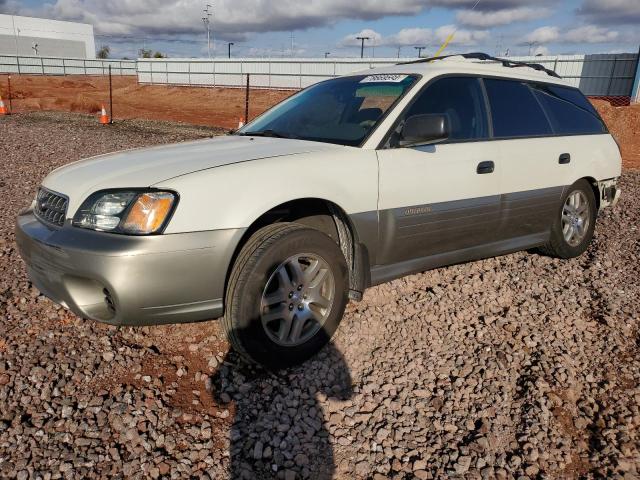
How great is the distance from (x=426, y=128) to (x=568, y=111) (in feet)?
7.65

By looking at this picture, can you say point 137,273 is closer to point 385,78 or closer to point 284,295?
point 284,295

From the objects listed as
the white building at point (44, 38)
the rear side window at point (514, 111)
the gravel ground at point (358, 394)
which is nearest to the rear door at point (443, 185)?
the rear side window at point (514, 111)

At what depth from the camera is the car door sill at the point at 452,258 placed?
339 centimetres

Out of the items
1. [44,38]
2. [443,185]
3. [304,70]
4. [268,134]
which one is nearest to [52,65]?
[44,38]

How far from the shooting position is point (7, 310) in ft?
11.7

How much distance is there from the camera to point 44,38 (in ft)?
231

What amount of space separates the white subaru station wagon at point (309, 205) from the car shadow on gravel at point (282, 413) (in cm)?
14

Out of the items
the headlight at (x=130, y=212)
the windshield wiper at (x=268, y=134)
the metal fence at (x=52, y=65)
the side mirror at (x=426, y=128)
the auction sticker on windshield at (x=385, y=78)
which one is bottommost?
the metal fence at (x=52, y=65)

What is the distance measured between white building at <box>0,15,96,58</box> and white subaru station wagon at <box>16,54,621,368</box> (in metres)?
75.1

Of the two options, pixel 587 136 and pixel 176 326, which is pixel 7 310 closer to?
pixel 176 326

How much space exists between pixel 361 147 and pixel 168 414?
1.88m

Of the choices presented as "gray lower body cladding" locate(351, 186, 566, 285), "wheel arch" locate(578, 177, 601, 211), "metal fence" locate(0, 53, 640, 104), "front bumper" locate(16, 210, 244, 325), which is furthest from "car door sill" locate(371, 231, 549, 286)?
"metal fence" locate(0, 53, 640, 104)

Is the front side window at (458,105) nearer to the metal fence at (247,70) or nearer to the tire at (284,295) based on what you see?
the tire at (284,295)

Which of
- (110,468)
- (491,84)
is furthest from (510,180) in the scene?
(110,468)
